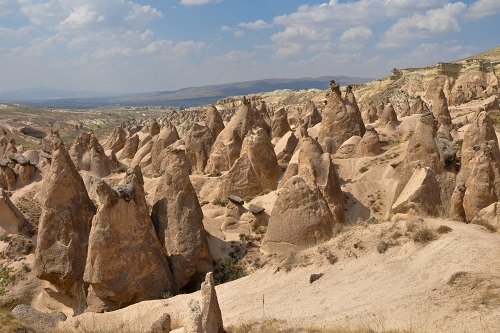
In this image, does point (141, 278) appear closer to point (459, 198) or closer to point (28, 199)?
point (459, 198)

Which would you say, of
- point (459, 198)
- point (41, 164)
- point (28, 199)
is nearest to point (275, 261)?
point (459, 198)

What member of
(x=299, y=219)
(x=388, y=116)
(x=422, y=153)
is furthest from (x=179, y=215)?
(x=388, y=116)

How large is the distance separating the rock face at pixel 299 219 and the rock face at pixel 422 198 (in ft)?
7.87

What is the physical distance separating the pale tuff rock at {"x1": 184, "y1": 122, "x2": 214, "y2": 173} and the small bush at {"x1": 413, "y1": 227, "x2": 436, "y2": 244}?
19.6 meters

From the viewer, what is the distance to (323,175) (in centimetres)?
1794

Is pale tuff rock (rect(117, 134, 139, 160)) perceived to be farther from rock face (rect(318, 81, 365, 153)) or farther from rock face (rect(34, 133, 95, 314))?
rock face (rect(34, 133, 95, 314))

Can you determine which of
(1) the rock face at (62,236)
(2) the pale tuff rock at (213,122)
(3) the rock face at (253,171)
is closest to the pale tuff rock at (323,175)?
(3) the rock face at (253,171)

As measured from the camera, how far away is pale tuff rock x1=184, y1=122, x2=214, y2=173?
29250 mm

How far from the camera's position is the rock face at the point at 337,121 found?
27062 millimetres

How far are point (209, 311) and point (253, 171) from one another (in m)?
13.5

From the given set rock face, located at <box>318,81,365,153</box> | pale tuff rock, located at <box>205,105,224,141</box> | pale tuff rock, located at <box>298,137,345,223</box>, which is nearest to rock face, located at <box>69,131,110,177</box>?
pale tuff rock, located at <box>205,105,224,141</box>

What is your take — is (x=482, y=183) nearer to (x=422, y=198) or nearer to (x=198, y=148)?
(x=422, y=198)

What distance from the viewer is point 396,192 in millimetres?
17766

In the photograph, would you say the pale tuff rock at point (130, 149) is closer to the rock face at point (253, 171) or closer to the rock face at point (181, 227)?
the rock face at point (253, 171)
